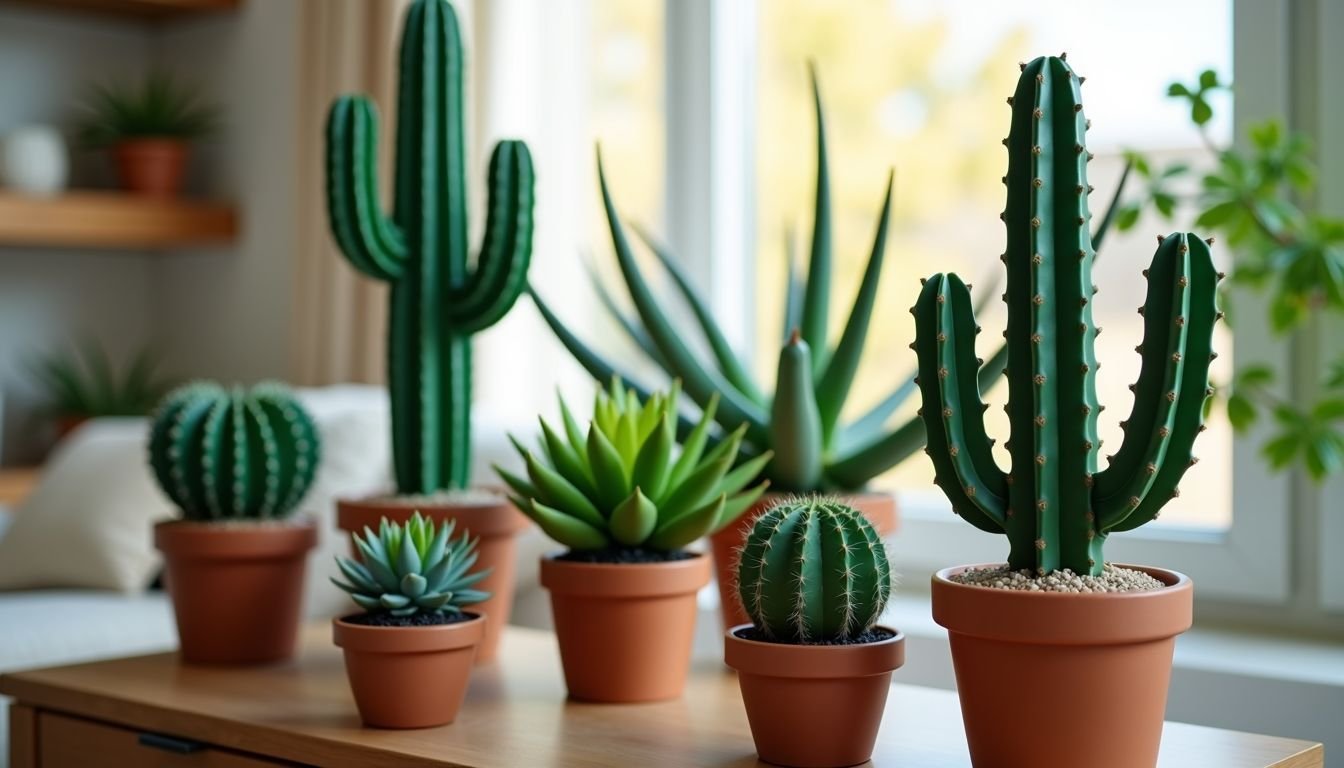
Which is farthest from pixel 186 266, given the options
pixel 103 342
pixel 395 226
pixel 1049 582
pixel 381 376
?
pixel 1049 582

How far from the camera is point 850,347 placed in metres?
1.28

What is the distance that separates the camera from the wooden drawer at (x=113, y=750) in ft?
3.79

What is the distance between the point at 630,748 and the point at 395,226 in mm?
600

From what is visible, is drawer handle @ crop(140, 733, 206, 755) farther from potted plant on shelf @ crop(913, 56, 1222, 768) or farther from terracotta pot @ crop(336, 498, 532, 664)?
potted plant on shelf @ crop(913, 56, 1222, 768)

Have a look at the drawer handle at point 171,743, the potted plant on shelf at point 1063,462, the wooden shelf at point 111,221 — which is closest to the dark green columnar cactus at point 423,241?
the drawer handle at point 171,743

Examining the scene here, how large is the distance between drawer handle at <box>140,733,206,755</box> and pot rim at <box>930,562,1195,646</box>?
0.64 metres

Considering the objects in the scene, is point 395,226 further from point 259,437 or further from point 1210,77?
point 1210,77

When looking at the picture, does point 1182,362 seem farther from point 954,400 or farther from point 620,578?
point 620,578

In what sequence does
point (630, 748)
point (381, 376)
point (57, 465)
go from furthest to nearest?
1. point (381, 376)
2. point (57, 465)
3. point (630, 748)

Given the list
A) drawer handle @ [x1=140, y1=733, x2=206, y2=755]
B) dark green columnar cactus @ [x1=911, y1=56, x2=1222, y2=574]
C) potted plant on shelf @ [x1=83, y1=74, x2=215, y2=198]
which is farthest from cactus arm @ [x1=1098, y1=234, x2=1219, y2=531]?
potted plant on shelf @ [x1=83, y1=74, x2=215, y2=198]

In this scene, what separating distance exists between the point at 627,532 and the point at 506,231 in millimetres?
315

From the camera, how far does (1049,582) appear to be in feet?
2.93

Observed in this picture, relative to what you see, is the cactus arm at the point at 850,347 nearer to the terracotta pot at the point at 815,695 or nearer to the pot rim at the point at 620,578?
the pot rim at the point at 620,578

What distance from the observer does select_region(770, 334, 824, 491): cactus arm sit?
120 centimetres
